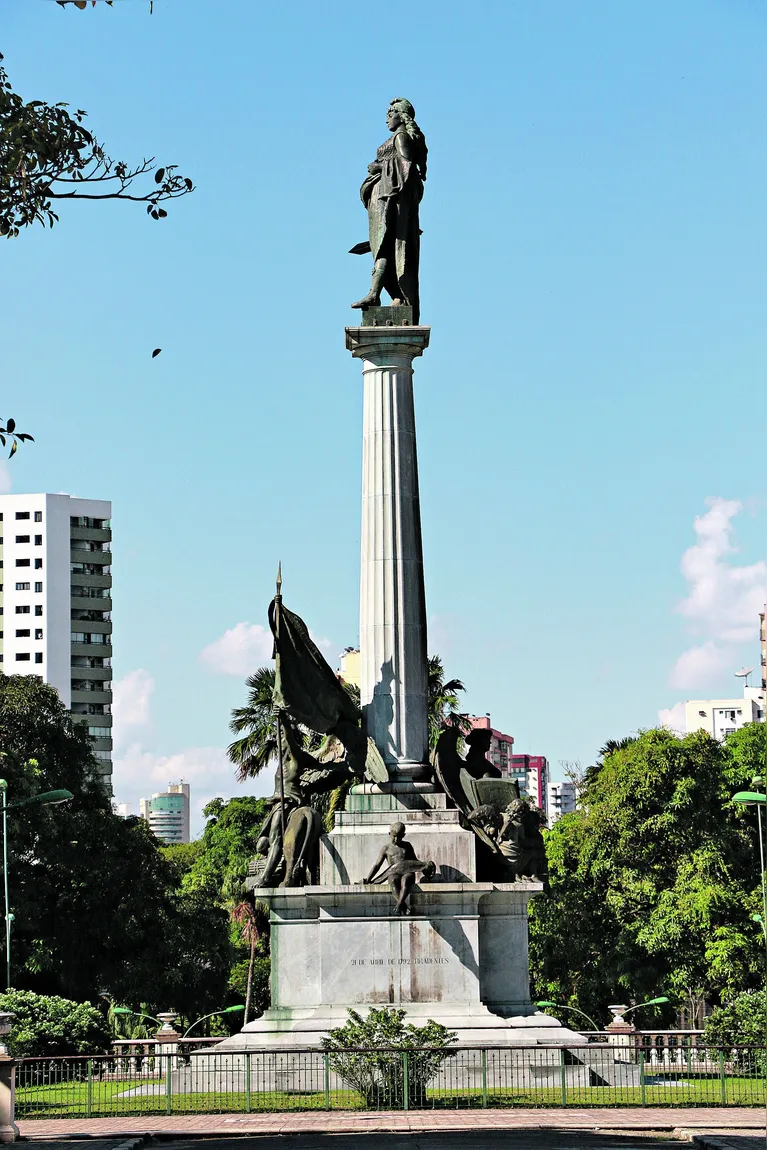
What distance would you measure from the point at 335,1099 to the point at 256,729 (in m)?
27.7

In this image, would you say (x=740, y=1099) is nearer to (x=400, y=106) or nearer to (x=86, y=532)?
(x=400, y=106)

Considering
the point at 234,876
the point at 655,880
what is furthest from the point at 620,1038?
the point at 234,876

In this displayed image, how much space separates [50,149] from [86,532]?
10450 centimetres

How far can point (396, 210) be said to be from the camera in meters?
33.1

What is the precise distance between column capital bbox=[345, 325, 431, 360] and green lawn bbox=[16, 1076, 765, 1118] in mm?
12512

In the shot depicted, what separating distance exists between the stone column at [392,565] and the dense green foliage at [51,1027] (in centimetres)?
970

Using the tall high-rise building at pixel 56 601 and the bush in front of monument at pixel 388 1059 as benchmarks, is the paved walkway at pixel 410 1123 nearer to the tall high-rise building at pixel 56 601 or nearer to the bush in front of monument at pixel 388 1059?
the bush in front of monument at pixel 388 1059

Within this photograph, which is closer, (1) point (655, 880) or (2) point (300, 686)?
(2) point (300, 686)

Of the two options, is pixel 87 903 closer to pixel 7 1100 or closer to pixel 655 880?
pixel 655 880

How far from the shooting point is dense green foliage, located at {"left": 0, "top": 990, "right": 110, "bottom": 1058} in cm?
3466

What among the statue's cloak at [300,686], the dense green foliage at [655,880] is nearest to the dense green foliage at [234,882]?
the dense green foliage at [655,880]

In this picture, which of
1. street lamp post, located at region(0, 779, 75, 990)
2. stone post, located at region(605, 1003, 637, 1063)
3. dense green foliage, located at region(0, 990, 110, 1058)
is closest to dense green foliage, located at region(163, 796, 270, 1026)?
street lamp post, located at region(0, 779, 75, 990)

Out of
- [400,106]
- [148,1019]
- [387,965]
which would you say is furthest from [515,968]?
[148,1019]

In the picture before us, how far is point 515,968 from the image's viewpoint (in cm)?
2922
